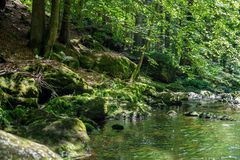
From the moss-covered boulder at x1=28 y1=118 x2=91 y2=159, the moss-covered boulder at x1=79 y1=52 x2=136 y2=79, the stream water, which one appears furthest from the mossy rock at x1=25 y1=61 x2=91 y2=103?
the moss-covered boulder at x1=79 y1=52 x2=136 y2=79

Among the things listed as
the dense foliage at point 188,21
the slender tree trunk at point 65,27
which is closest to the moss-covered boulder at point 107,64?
the slender tree trunk at point 65,27

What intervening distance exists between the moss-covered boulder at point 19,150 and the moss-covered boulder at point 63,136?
1.33m

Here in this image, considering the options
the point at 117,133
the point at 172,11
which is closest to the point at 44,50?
the point at 172,11

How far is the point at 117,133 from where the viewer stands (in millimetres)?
10719

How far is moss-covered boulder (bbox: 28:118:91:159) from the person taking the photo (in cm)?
793

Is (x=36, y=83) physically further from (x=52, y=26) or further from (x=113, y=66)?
(x=113, y=66)

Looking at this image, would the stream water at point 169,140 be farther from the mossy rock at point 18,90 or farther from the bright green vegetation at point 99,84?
the mossy rock at point 18,90

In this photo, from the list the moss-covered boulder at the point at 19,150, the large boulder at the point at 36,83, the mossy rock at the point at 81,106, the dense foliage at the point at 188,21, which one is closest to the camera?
the moss-covered boulder at the point at 19,150

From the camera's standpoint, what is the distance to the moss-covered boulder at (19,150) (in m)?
6.05

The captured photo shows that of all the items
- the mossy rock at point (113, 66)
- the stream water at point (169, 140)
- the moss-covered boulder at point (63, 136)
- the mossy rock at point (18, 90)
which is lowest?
the stream water at point (169, 140)

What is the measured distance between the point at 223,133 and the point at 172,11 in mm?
5180

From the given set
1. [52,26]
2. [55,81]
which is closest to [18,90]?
[55,81]

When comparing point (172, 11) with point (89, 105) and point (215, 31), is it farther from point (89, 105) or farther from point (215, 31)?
point (89, 105)

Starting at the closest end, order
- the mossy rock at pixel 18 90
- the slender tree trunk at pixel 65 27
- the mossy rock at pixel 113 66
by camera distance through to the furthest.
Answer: the mossy rock at pixel 18 90 < the slender tree trunk at pixel 65 27 < the mossy rock at pixel 113 66
